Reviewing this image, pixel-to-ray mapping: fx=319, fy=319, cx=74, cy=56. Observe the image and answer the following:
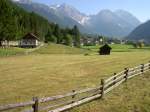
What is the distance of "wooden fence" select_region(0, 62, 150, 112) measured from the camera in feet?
53.9

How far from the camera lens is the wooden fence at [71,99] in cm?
1644

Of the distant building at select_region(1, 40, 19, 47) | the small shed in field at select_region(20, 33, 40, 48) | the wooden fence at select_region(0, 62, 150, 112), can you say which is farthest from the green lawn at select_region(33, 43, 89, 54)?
the wooden fence at select_region(0, 62, 150, 112)

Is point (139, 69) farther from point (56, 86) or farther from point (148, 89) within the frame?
point (56, 86)

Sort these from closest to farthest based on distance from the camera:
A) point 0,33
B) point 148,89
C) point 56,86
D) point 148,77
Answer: point 148,89, point 56,86, point 148,77, point 0,33

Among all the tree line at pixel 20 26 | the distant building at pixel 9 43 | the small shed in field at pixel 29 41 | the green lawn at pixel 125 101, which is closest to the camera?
the green lawn at pixel 125 101

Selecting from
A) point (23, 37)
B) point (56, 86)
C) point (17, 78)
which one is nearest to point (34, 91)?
point (56, 86)

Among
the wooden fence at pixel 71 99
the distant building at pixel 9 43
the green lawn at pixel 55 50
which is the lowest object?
the green lawn at pixel 55 50

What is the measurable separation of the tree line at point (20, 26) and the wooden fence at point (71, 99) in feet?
220

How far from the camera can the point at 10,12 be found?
313ft

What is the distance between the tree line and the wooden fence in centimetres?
6720

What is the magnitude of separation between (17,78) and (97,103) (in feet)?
49.7

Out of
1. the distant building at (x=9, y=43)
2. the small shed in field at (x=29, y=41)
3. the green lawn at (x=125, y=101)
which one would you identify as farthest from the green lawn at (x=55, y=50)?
the green lawn at (x=125, y=101)

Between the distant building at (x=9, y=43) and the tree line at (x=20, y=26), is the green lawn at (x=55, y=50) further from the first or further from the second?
the distant building at (x=9, y=43)

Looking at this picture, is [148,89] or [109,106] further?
[148,89]
